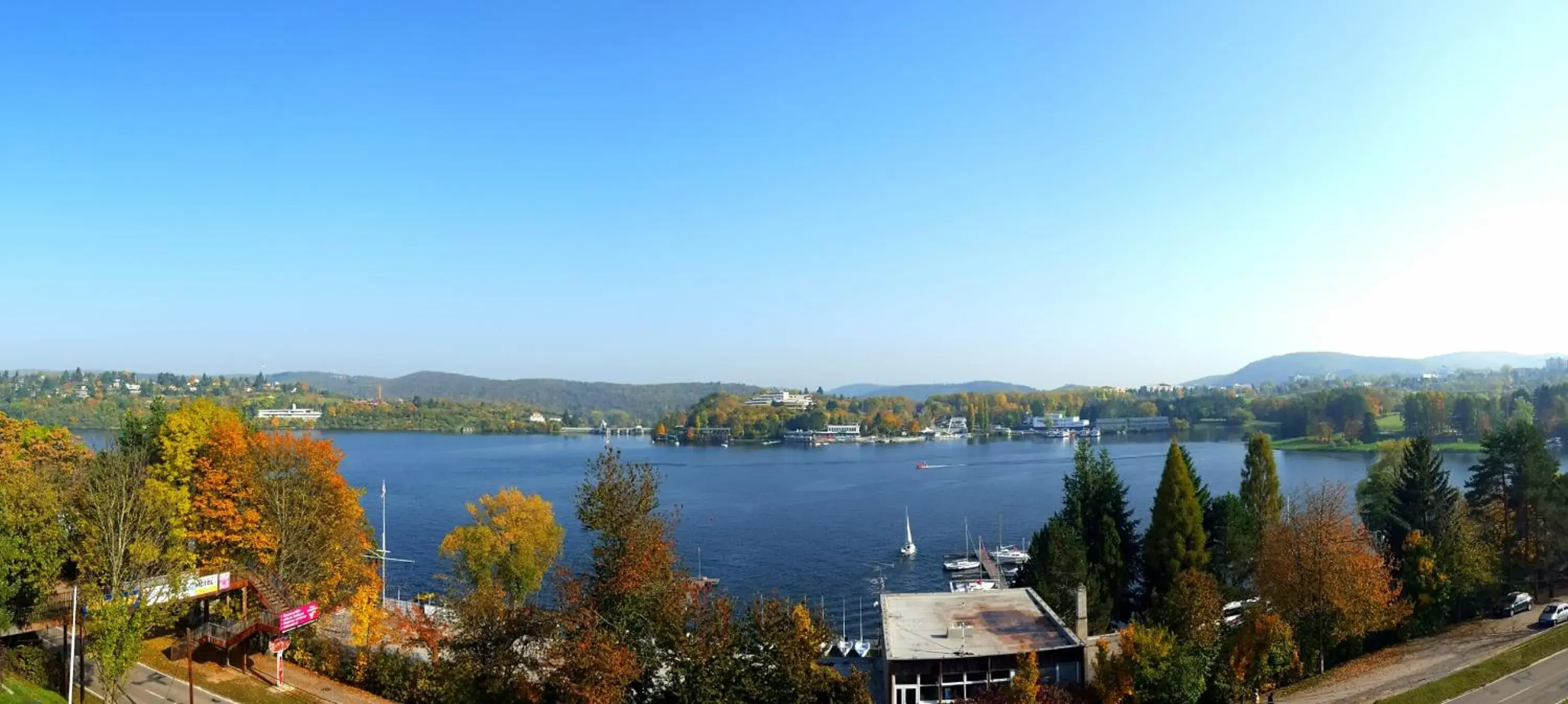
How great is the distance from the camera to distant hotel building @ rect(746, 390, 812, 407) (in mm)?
155000

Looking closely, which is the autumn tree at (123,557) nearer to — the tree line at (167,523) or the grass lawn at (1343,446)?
the tree line at (167,523)

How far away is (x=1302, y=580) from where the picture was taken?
636 inches

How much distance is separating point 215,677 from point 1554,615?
24.9 meters

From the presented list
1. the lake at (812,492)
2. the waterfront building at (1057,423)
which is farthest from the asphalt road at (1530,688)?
the waterfront building at (1057,423)

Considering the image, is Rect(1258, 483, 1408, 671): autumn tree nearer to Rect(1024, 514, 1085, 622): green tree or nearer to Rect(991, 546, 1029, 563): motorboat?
Rect(1024, 514, 1085, 622): green tree

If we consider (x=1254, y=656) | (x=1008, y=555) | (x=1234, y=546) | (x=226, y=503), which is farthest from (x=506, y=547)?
(x=1008, y=555)

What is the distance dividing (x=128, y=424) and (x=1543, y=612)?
30.4 meters

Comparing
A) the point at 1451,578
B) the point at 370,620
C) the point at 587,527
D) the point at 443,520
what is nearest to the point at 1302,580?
the point at 1451,578

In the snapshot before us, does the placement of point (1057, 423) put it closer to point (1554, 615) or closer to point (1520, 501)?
point (1520, 501)

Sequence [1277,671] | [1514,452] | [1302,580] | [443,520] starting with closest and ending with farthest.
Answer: [1277,671], [1302,580], [1514,452], [443,520]

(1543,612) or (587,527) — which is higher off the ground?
(587,527)

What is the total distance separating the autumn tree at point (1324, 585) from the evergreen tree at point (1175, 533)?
322 cm

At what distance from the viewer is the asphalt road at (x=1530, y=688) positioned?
43.8 ft

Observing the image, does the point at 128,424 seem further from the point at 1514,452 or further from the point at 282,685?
the point at 1514,452
